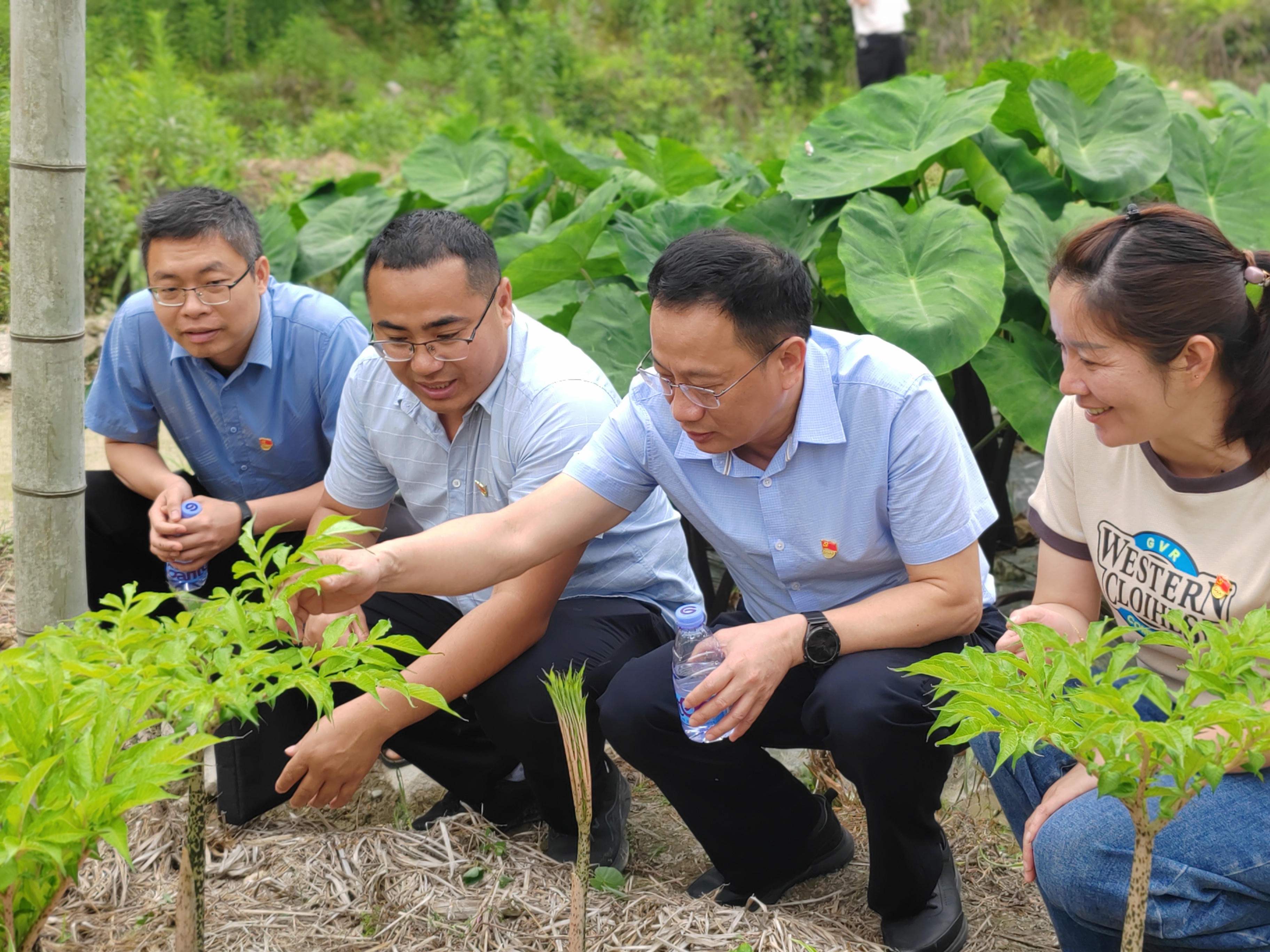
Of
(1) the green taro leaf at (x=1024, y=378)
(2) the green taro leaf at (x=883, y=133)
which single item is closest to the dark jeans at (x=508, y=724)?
(1) the green taro leaf at (x=1024, y=378)

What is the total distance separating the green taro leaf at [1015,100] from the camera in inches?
129

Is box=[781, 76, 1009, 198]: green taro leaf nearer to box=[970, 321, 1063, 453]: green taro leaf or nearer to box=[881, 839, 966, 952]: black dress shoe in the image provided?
box=[970, 321, 1063, 453]: green taro leaf

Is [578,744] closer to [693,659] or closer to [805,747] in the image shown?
[693,659]

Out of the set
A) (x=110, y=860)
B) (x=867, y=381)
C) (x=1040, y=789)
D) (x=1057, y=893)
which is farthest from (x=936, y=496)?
(x=110, y=860)

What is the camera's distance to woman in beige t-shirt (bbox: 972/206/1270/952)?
1498mm

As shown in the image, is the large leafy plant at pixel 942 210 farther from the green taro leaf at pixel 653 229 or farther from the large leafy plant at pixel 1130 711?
the large leafy plant at pixel 1130 711


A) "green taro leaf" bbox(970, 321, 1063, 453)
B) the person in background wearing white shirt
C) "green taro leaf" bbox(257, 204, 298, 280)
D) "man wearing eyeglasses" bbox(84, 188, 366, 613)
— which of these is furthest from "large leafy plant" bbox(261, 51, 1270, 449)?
the person in background wearing white shirt

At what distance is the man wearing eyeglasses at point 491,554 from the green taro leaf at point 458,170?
6.00ft

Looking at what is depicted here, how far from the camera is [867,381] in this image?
1.79 meters

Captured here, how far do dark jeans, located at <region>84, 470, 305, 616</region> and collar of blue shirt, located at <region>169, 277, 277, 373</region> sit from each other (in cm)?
32

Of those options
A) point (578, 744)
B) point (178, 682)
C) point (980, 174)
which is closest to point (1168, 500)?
point (578, 744)

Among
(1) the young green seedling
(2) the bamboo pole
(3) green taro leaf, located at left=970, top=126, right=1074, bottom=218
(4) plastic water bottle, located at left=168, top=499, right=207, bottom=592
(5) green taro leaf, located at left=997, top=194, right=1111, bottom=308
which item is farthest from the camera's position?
(3) green taro leaf, located at left=970, top=126, right=1074, bottom=218

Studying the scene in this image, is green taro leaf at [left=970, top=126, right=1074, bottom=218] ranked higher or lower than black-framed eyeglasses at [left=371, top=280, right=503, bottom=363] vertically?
higher

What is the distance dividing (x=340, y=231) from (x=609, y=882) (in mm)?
2610
